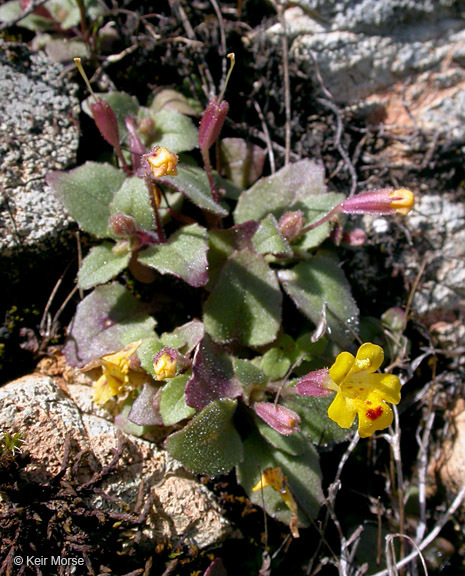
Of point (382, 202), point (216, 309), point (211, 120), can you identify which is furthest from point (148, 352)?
point (382, 202)

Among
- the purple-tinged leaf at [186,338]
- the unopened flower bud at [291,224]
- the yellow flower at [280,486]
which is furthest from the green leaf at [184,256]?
the yellow flower at [280,486]

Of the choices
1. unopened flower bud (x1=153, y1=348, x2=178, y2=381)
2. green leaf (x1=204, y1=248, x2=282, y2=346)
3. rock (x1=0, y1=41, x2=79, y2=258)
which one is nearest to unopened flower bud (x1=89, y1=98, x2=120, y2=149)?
rock (x1=0, y1=41, x2=79, y2=258)

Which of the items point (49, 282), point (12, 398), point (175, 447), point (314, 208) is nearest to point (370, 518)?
point (175, 447)

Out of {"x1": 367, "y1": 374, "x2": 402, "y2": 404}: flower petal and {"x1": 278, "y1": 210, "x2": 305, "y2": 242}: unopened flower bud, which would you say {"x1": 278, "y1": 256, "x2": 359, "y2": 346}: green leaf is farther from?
{"x1": 367, "y1": 374, "x2": 402, "y2": 404}: flower petal

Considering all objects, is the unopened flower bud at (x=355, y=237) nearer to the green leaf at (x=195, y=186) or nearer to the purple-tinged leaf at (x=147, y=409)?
the green leaf at (x=195, y=186)

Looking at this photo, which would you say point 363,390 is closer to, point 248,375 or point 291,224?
point 248,375

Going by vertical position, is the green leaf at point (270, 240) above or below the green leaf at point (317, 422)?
above

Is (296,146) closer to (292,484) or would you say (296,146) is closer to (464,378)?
(464,378)
